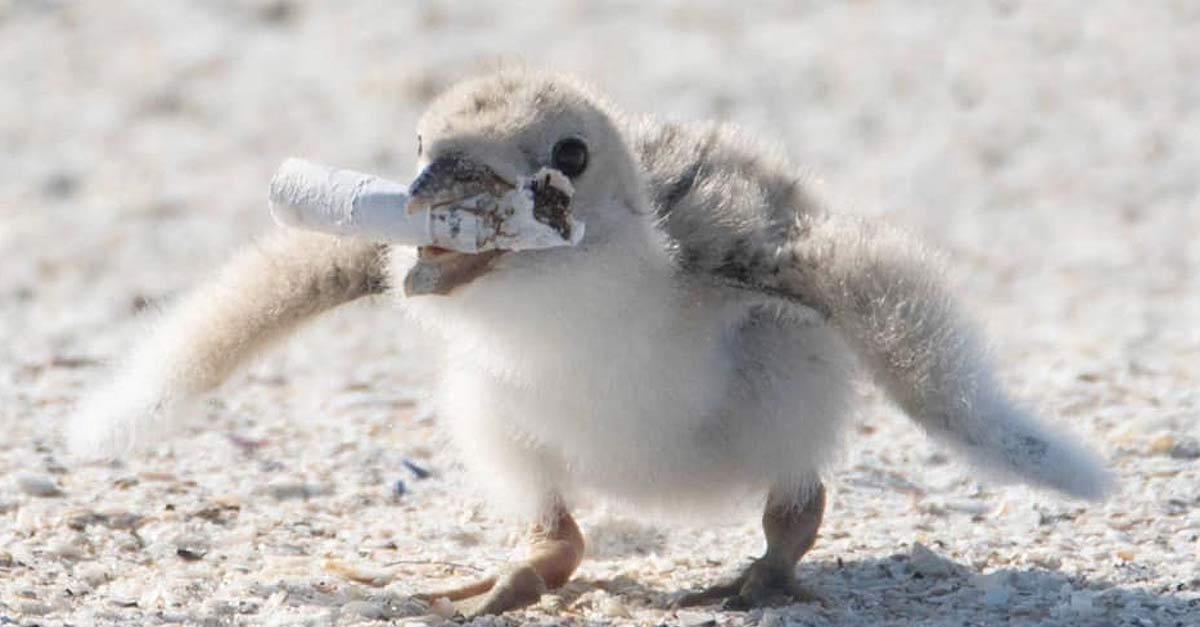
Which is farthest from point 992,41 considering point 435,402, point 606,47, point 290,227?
point 290,227

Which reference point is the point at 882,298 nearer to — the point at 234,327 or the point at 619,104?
the point at 619,104

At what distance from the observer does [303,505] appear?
5.84 meters

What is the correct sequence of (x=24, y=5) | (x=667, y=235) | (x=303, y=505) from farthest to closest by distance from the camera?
(x=24, y=5) < (x=303, y=505) < (x=667, y=235)

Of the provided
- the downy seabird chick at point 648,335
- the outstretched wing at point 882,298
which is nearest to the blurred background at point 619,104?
the downy seabird chick at point 648,335

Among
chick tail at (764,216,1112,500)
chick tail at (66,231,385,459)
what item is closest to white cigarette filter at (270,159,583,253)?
chick tail at (66,231,385,459)

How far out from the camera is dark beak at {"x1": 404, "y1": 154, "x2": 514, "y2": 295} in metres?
4.33

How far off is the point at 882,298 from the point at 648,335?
49cm

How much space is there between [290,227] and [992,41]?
6.11m

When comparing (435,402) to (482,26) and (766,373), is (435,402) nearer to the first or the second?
(766,373)

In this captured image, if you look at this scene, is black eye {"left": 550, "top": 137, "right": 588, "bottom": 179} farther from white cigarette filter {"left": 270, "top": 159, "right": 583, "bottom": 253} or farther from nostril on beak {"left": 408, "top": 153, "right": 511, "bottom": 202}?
nostril on beak {"left": 408, "top": 153, "right": 511, "bottom": 202}

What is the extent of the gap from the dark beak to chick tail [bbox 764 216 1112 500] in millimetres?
672

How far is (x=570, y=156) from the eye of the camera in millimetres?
4602

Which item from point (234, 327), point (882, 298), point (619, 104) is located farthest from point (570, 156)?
point (234, 327)

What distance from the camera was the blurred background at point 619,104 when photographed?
562cm
